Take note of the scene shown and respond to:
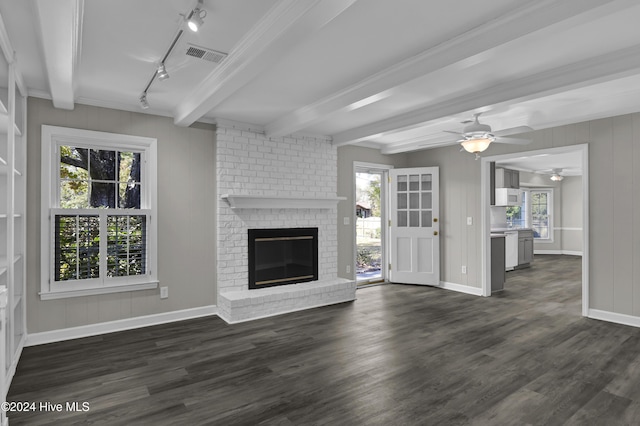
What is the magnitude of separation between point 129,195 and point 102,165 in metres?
0.42

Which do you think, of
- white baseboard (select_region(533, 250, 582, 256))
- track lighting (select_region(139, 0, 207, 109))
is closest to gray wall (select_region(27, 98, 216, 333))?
track lighting (select_region(139, 0, 207, 109))

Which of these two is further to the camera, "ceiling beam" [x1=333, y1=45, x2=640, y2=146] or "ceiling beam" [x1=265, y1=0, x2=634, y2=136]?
"ceiling beam" [x1=333, y1=45, x2=640, y2=146]

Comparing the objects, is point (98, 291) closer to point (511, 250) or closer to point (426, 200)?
point (426, 200)

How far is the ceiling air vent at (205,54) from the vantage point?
2738 millimetres

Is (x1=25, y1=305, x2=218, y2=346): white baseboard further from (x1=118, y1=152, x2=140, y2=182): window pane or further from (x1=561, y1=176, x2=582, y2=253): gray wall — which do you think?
(x1=561, y1=176, x2=582, y2=253): gray wall

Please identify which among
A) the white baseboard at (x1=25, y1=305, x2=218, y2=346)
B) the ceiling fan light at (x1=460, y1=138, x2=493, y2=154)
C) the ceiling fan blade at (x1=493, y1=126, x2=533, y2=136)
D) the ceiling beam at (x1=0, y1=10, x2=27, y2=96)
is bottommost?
the white baseboard at (x1=25, y1=305, x2=218, y2=346)

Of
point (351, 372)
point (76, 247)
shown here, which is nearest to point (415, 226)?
point (351, 372)

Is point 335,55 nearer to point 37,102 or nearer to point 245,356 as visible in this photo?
point 245,356

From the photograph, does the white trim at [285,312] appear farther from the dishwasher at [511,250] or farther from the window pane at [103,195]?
the dishwasher at [511,250]

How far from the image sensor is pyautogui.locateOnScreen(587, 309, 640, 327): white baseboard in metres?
4.18

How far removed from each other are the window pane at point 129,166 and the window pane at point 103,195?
15cm

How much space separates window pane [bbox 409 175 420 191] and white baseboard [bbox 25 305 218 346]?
12.8ft

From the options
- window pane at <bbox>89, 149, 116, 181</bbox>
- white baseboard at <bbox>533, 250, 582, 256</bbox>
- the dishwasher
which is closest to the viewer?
window pane at <bbox>89, 149, 116, 181</bbox>

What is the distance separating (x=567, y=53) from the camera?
9.10ft
